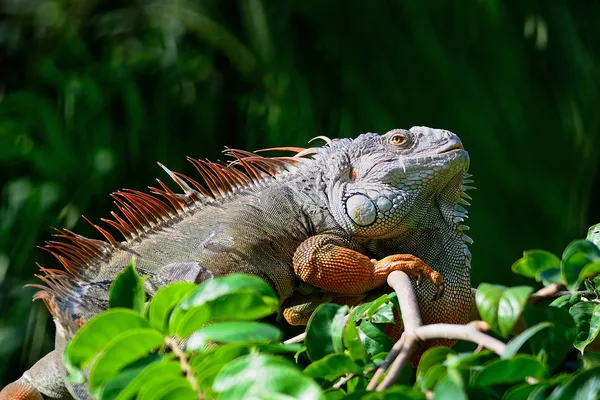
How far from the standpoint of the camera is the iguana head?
1.85 meters

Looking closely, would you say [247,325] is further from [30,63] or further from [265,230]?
[30,63]

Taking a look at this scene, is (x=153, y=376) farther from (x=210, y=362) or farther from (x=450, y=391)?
(x=450, y=391)

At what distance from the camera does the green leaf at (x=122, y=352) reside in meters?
0.86

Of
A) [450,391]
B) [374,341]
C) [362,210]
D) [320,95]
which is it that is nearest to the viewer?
[450,391]

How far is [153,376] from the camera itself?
0.86m

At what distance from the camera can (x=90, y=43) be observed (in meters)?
4.66

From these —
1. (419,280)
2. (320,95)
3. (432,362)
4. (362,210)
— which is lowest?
(320,95)

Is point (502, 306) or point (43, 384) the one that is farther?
point (43, 384)

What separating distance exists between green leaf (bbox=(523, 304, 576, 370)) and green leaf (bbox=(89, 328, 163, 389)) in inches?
16.9

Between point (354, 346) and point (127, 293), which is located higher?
point (127, 293)

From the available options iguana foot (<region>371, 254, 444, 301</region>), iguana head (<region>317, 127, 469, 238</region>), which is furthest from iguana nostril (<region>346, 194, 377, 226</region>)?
iguana foot (<region>371, 254, 444, 301</region>)

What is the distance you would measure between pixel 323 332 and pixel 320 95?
348 centimetres

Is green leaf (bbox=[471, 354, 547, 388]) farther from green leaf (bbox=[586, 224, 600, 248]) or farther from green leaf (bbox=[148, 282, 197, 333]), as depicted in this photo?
green leaf (bbox=[586, 224, 600, 248])

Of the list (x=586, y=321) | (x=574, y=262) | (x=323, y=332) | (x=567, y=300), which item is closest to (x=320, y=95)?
(x=567, y=300)
